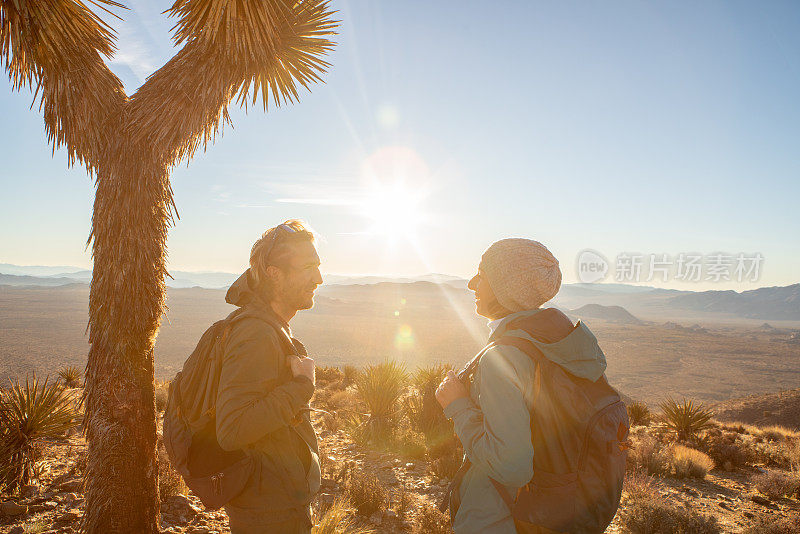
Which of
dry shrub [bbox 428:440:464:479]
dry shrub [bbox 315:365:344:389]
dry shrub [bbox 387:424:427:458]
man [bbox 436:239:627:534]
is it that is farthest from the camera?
dry shrub [bbox 315:365:344:389]

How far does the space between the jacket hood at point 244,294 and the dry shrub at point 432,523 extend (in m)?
3.92

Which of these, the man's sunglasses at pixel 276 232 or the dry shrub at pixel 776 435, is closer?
the man's sunglasses at pixel 276 232

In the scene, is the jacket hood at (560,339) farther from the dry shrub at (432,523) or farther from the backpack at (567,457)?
the dry shrub at (432,523)

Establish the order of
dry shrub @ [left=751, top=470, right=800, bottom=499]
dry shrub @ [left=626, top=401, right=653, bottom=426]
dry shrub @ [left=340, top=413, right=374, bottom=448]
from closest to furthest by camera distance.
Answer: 1. dry shrub @ [left=751, top=470, right=800, bottom=499]
2. dry shrub @ [left=340, top=413, right=374, bottom=448]
3. dry shrub @ [left=626, top=401, right=653, bottom=426]

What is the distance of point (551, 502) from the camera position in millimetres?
1718

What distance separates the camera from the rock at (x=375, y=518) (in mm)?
5066

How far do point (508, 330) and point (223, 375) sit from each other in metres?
1.31

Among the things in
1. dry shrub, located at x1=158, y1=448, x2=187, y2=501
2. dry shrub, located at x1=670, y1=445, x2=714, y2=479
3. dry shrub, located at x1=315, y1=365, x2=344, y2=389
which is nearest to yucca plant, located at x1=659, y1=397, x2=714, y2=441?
dry shrub, located at x1=670, y1=445, x2=714, y2=479

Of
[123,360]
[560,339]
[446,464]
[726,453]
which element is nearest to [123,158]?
[123,360]

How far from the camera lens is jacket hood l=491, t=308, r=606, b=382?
68.7 inches

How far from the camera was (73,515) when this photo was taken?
4289 millimetres

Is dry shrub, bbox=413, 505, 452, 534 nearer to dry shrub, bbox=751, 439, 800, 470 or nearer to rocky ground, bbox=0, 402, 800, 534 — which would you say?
rocky ground, bbox=0, 402, 800, 534

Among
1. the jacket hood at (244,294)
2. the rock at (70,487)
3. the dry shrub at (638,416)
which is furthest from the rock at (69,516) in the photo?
the dry shrub at (638,416)

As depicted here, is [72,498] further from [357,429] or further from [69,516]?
[357,429]
